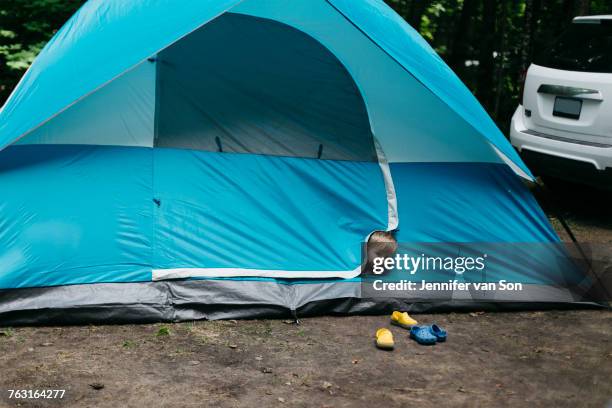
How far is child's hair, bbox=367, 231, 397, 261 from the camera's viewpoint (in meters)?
→ 4.92

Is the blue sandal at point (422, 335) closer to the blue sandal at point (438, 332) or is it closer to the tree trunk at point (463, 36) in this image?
the blue sandal at point (438, 332)

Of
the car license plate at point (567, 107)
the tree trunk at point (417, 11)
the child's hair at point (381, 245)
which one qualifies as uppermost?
the tree trunk at point (417, 11)

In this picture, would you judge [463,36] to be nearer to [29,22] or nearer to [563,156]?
[563,156]

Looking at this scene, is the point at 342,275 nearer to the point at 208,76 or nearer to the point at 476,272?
the point at 476,272

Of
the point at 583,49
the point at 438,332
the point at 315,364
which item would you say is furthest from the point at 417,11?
the point at 315,364

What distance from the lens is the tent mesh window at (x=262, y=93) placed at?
16.4 ft

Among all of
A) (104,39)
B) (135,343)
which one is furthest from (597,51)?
(135,343)

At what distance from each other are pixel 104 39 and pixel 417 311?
8.42ft

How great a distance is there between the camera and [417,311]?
468cm

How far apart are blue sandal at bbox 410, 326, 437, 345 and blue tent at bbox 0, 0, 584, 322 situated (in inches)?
17.6

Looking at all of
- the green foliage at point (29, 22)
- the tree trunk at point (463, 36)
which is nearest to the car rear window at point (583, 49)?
the tree trunk at point (463, 36)

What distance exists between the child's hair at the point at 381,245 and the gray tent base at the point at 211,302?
31 cm

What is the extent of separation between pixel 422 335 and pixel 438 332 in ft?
0.37

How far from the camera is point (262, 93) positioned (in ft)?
16.8
